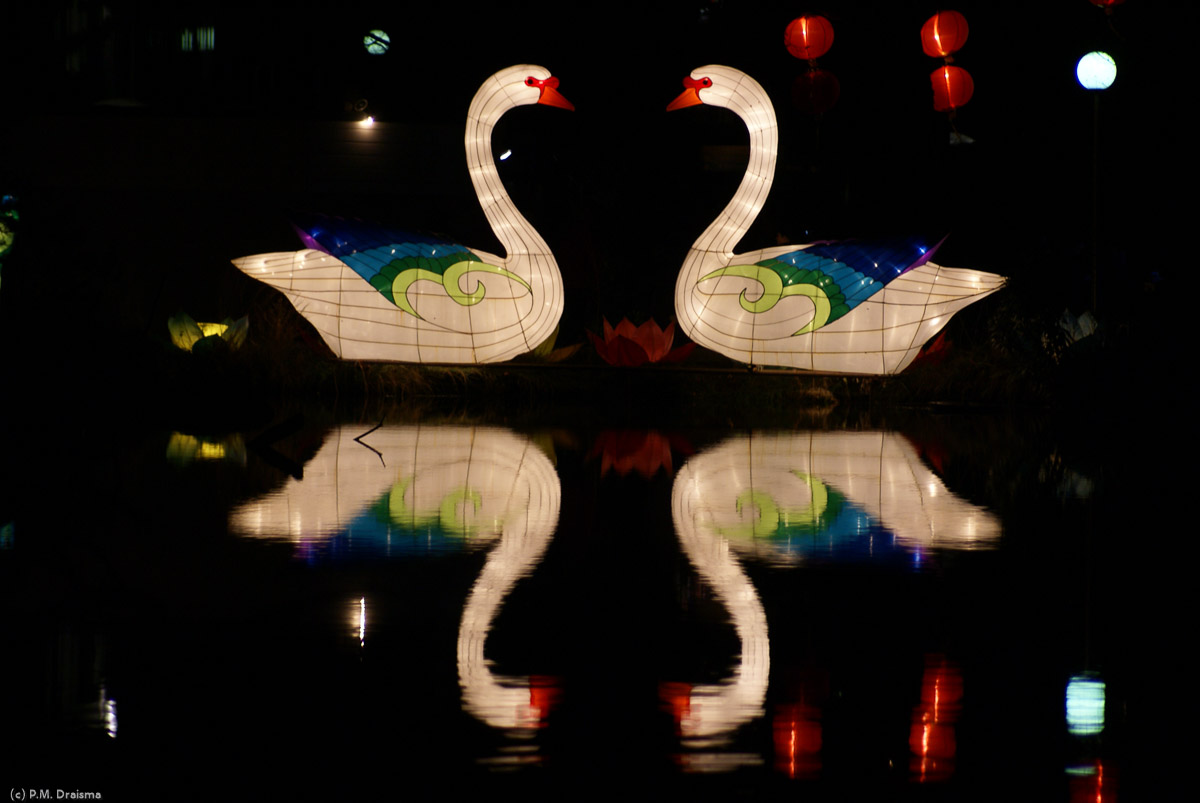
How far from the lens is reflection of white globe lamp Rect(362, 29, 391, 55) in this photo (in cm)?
2016

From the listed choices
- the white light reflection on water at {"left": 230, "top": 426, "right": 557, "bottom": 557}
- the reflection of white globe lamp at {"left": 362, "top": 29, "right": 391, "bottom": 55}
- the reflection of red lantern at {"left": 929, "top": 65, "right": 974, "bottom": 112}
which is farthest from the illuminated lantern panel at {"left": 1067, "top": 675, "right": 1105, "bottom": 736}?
the reflection of white globe lamp at {"left": 362, "top": 29, "right": 391, "bottom": 55}

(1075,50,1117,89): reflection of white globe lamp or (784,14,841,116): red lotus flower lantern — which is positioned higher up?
(784,14,841,116): red lotus flower lantern

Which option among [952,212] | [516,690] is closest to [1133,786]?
[516,690]

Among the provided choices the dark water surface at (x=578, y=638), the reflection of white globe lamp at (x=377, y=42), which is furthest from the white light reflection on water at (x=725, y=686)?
the reflection of white globe lamp at (x=377, y=42)

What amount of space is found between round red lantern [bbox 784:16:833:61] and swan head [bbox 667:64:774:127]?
152cm

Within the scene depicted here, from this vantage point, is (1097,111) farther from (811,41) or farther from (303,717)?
(303,717)

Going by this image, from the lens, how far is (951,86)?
43.8ft

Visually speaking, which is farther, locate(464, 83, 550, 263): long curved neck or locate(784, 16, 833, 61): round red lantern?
locate(784, 16, 833, 61): round red lantern

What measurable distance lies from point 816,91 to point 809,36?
82cm

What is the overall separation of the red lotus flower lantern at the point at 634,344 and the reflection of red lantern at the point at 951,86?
3850 millimetres

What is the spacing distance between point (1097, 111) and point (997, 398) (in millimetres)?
2896

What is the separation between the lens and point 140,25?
66.1ft

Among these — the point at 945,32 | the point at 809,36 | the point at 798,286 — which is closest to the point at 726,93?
the point at 809,36

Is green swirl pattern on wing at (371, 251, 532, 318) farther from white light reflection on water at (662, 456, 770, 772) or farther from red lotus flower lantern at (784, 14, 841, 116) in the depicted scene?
white light reflection on water at (662, 456, 770, 772)
